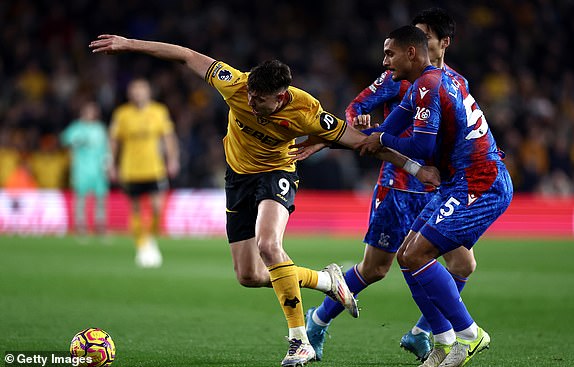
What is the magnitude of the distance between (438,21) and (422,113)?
3.49ft

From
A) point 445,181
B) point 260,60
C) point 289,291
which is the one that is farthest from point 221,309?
point 260,60

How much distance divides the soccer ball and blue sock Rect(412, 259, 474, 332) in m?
1.98

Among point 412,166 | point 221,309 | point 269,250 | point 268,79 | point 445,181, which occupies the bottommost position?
point 221,309

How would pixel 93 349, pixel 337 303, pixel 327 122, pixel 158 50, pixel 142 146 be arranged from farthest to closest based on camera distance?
1. pixel 142 146
2. pixel 337 303
3. pixel 158 50
4. pixel 327 122
5. pixel 93 349

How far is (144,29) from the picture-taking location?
2250 centimetres

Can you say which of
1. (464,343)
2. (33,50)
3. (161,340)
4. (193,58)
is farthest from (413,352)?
(33,50)

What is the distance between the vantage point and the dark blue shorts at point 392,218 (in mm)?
7219

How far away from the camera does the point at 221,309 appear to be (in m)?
9.55

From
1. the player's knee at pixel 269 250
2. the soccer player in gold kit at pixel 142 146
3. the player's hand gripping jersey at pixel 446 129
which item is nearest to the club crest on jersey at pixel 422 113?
the player's hand gripping jersey at pixel 446 129

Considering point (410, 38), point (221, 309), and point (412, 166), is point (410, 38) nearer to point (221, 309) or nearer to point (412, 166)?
point (412, 166)

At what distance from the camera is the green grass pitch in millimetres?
6969

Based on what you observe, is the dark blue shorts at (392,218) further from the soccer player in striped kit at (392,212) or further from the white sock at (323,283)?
the white sock at (323,283)

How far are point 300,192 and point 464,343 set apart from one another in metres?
14.4

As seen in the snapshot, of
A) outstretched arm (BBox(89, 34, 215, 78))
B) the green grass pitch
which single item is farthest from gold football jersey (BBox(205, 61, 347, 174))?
the green grass pitch
